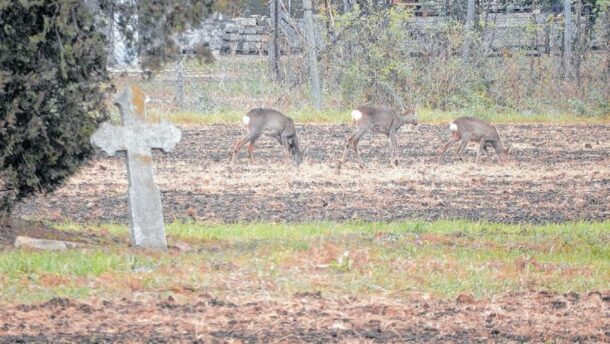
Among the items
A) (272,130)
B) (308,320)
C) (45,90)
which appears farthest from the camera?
(272,130)

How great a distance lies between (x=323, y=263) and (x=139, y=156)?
2182mm

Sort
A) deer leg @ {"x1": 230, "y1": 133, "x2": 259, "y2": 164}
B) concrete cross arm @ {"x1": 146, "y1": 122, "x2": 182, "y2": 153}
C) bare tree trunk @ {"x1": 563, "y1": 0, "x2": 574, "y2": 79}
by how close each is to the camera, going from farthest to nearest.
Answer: bare tree trunk @ {"x1": 563, "y1": 0, "x2": 574, "y2": 79} < deer leg @ {"x1": 230, "y1": 133, "x2": 259, "y2": 164} < concrete cross arm @ {"x1": 146, "y1": 122, "x2": 182, "y2": 153}

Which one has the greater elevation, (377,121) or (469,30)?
(469,30)

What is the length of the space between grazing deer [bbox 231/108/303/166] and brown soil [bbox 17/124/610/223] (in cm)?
37

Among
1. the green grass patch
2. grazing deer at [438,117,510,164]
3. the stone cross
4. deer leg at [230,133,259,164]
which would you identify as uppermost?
the stone cross

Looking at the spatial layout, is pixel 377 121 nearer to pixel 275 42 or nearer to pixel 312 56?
pixel 312 56

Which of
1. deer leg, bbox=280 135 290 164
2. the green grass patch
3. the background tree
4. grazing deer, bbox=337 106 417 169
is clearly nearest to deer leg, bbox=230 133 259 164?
deer leg, bbox=280 135 290 164

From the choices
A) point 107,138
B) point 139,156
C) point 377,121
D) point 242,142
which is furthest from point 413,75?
point 107,138

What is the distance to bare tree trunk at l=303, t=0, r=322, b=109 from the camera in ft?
98.7

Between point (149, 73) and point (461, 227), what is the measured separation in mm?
4927

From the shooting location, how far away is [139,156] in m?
11.8

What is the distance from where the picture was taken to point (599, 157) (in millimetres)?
23312

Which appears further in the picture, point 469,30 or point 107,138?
point 469,30

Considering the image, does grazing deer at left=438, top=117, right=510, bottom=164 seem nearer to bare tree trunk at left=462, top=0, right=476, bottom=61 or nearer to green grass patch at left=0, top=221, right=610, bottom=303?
bare tree trunk at left=462, top=0, right=476, bottom=61
